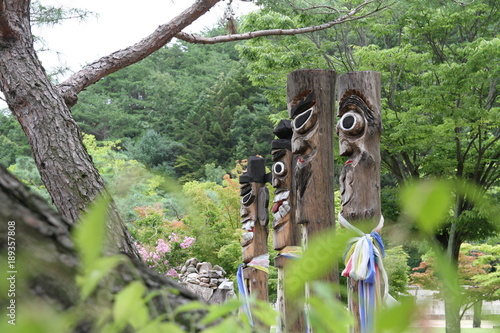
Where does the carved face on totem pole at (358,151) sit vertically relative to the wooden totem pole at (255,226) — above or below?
above

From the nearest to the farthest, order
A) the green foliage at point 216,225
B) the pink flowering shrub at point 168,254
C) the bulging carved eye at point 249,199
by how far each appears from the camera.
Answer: the bulging carved eye at point 249,199
the pink flowering shrub at point 168,254
the green foliage at point 216,225

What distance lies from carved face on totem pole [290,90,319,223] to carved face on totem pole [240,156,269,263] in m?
1.66

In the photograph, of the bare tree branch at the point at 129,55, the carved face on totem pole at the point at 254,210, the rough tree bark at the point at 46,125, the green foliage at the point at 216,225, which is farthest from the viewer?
the green foliage at the point at 216,225

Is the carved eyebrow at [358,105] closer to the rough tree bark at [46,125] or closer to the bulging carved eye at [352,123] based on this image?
the bulging carved eye at [352,123]

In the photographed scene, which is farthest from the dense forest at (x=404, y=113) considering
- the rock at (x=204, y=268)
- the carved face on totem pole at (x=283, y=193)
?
the carved face on totem pole at (x=283, y=193)

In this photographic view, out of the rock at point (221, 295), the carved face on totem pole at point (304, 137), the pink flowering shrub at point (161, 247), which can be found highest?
the carved face on totem pole at point (304, 137)

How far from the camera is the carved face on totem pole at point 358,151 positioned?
11.3 ft

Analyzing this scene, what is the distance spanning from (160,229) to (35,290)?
971 centimetres

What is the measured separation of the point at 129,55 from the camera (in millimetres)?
3523

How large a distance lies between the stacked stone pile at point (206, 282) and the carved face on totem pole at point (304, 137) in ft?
13.9

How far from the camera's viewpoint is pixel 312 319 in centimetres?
35

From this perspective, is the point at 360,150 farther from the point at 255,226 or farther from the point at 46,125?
the point at 255,226

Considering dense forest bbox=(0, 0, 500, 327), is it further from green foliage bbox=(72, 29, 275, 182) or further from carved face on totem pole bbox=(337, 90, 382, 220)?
green foliage bbox=(72, 29, 275, 182)

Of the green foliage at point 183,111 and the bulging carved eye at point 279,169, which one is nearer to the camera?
the bulging carved eye at point 279,169
